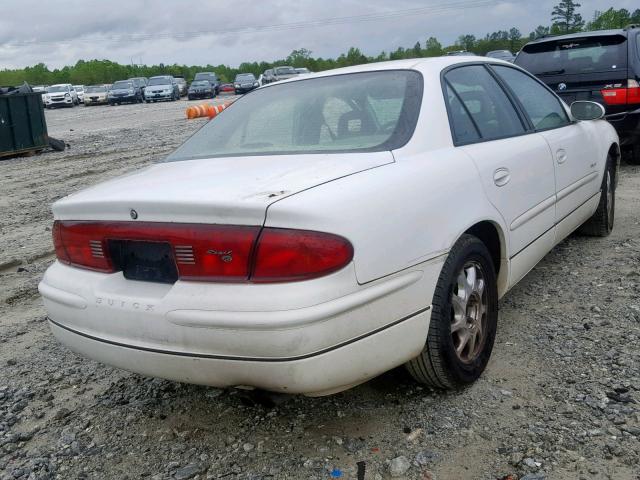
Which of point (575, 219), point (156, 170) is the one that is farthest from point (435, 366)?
point (575, 219)

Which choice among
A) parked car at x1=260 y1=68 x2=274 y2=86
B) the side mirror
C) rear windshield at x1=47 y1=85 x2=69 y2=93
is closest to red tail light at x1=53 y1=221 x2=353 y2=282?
the side mirror

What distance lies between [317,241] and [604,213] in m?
3.77

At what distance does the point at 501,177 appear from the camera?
322cm

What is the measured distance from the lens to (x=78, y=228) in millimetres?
2697

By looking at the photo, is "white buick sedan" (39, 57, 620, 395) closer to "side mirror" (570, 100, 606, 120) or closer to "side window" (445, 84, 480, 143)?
"side window" (445, 84, 480, 143)

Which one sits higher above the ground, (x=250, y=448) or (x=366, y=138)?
(x=366, y=138)

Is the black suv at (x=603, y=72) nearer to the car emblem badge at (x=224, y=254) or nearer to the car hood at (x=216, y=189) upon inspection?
the car hood at (x=216, y=189)

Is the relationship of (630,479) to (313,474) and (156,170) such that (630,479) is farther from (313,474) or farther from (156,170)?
(156,170)

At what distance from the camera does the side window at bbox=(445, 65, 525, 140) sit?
3395mm

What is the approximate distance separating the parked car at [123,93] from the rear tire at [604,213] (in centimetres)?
4069

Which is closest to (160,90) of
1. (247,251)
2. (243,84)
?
(243,84)

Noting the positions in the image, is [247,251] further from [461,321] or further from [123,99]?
[123,99]

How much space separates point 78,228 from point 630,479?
7.76 ft

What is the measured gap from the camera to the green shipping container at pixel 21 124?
587 inches
